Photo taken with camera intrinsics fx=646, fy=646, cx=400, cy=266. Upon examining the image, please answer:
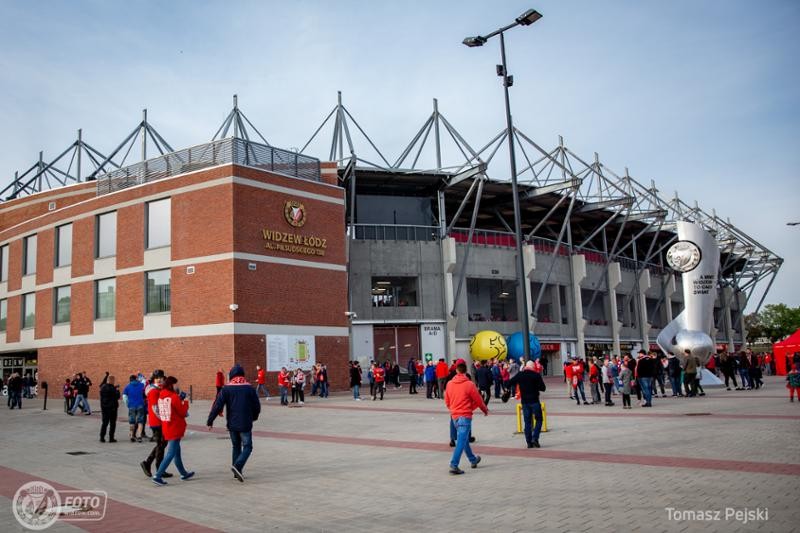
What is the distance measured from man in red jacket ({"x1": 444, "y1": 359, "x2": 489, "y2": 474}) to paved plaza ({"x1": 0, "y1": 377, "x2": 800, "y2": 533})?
26 cm

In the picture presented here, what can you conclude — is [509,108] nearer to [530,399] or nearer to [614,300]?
[530,399]

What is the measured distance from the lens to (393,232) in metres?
44.2

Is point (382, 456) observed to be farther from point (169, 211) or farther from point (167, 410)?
point (169, 211)

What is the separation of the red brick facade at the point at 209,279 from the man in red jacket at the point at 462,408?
20829 millimetres

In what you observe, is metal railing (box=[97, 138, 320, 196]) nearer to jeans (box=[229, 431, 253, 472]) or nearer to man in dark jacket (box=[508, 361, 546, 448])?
man in dark jacket (box=[508, 361, 546, 448])

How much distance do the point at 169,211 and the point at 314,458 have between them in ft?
76.9

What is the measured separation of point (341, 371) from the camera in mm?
34094

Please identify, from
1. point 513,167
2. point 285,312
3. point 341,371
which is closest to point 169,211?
point 285,312

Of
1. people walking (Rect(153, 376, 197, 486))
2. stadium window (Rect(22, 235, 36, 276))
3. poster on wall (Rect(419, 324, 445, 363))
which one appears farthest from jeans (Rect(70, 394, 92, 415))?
poster on wall (Rect(419, 324, 445, 363))

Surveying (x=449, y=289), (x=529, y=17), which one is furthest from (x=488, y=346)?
(x=529, y=17)

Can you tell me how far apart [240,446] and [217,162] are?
2521cm

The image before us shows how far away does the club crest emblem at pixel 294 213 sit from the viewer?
32.7m

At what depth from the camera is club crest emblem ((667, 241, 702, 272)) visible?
28969mm

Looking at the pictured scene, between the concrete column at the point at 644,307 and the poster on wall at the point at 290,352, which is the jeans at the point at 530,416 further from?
the concrete column at the point at 644,307
